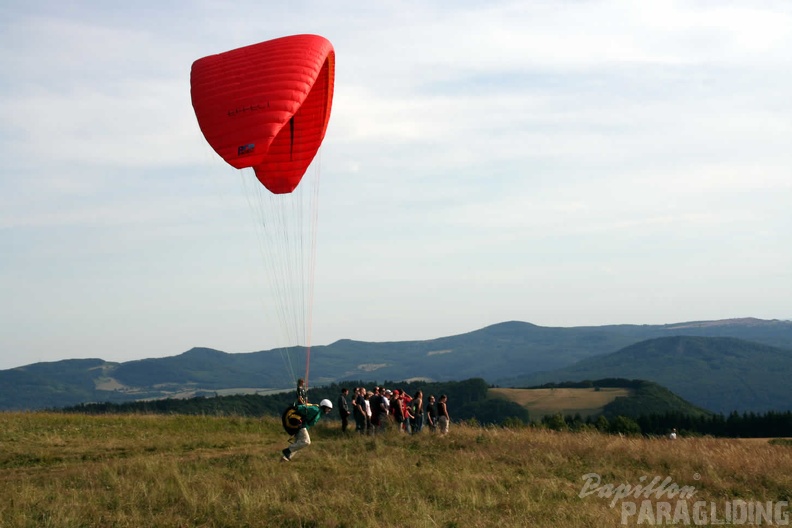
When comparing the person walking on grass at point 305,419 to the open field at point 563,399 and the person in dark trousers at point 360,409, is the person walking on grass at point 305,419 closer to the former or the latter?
the person in dark trousers at point 360,409

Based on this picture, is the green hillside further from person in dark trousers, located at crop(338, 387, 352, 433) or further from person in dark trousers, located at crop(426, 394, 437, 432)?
person in dark trousers, located at crop(338, 387, 352, 433)

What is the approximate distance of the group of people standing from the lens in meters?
24.8

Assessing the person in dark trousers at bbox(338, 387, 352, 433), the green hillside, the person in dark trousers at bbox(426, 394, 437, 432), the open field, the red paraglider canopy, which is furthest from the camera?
the green hillside

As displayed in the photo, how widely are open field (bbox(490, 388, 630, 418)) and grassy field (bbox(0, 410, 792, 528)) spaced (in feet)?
415

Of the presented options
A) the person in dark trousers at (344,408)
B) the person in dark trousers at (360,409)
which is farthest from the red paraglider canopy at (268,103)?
the person in dark trousers at (360,409)

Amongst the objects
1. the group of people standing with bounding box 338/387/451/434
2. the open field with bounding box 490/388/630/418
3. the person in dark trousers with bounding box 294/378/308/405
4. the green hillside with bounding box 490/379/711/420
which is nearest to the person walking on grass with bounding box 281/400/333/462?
the person in dark trousers with bounding box 294/378/308/405

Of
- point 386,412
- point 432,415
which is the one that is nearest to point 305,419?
point 386,412

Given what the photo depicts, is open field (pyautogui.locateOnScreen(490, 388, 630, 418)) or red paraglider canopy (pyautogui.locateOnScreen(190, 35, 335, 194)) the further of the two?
open field (pyautogui.locateOnScreen(490, 388, 630, 418))

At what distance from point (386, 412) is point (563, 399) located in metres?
144

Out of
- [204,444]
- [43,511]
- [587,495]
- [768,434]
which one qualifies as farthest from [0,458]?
[768,434]

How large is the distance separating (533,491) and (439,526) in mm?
3556

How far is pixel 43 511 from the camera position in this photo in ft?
44.7

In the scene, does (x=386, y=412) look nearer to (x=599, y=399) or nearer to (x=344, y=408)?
(x=344, y=408)

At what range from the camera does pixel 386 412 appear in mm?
25438
